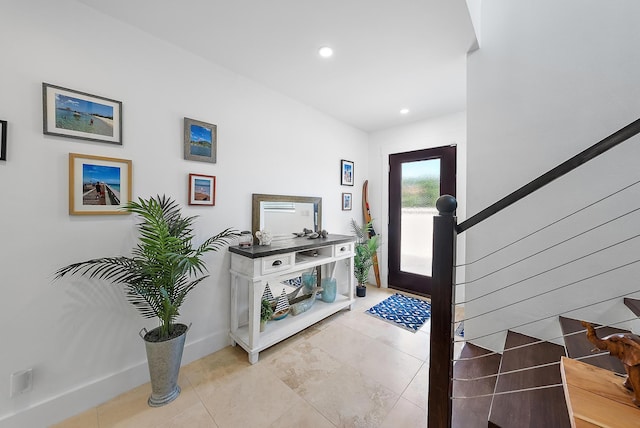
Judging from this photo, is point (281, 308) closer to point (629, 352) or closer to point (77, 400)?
point (77, 400)

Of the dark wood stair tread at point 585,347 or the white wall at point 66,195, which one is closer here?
the dark wood stair tread at point 585,347

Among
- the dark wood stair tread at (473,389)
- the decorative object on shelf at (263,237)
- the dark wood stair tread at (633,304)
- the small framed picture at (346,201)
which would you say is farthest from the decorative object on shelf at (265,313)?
the dark wood stair tread at (633,304)

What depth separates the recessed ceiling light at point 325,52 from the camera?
188 centimetres

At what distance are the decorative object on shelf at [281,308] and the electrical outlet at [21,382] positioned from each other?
61.7 inches

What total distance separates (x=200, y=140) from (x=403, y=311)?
2.87 metres

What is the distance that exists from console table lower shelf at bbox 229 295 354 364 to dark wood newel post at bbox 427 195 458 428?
4.67 feet

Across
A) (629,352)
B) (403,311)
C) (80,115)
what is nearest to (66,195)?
(80,115)

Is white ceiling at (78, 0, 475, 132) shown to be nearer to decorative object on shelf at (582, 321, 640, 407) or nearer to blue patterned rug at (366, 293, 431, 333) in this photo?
decorative object on shelf at (582, 321, 640, 407)

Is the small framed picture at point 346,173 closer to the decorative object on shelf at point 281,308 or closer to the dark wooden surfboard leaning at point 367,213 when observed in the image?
the dark wooden surfboard leaning at point 367,213

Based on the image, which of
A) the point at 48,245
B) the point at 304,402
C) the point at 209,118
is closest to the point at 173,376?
the point at 304,402

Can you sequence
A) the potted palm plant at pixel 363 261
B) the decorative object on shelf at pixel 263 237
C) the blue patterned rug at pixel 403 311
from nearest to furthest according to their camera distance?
the decorative object on shelf at pixel 263 237, the blue patterned rug at pixel 403 311, the potted palm plant at pixel 363 261

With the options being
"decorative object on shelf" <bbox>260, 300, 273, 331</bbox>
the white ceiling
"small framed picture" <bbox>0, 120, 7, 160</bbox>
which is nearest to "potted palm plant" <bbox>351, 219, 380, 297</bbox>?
"decorative object on shelf" <bbox>260, 300, 273, 331</bbox>

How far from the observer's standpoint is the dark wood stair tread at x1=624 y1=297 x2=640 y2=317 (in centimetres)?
121

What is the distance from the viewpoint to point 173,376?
62.3 inches
